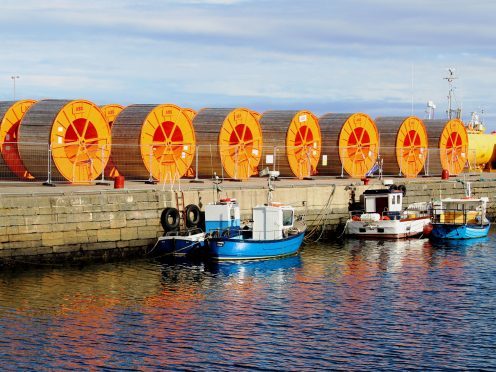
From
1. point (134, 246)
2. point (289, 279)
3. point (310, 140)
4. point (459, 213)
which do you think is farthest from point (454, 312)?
point (310, 140)

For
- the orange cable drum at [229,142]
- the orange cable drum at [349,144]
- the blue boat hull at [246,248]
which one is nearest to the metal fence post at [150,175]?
the orange cable drum at [229,142]

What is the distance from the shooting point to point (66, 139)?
49.1 meters

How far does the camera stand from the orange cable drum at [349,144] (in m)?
63.6

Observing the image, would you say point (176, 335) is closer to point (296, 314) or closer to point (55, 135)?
point (296, 314)

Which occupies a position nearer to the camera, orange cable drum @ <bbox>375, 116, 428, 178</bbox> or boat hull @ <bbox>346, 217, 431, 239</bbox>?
boat hull @ <bbox>346, 217, 431, 239</bbox>

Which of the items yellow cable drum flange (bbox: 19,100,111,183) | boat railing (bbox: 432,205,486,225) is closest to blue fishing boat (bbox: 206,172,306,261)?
yellow cable drum flange (bbox: 19,100,111,183)

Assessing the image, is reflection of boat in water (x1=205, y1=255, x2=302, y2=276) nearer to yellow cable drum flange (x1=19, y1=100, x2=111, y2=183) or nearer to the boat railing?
yellow cable drum flange (x1=19, y1=100, x2=111, y2=183)

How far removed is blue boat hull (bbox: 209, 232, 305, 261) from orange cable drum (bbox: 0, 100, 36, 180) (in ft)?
36.6

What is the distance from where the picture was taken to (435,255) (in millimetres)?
45406

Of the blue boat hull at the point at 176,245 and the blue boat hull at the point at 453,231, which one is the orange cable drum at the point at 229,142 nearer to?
the blue boat hull at the point at 453,231

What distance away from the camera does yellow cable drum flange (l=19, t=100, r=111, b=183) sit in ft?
158

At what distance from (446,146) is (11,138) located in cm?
3260

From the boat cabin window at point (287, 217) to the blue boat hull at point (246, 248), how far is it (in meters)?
1.45

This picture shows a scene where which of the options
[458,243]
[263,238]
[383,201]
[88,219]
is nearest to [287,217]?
[263,238]
